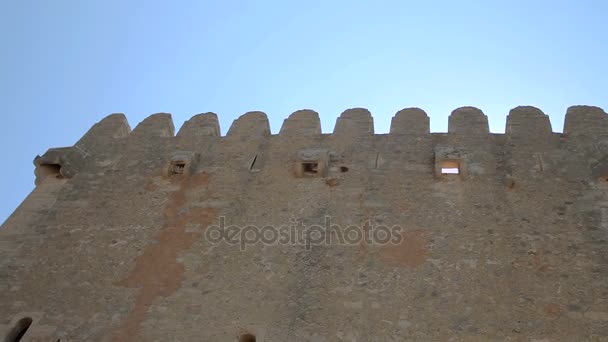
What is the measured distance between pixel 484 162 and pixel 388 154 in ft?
3.94

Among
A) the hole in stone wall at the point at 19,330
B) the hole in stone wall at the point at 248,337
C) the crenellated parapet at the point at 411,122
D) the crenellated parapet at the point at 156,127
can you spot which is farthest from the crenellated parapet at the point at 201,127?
the hole in stone wall at the point at 248,337

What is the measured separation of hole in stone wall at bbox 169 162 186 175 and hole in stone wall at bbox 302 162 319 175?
5.44ft

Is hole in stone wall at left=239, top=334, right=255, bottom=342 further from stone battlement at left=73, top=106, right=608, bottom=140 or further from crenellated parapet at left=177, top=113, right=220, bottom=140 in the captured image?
crenellated parapet at left=177, top=113, right=220, bottom=140

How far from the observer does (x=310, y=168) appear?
789cm

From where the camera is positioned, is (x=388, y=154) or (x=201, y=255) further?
(x=388, y=154)

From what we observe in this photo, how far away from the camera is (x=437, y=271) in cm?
643

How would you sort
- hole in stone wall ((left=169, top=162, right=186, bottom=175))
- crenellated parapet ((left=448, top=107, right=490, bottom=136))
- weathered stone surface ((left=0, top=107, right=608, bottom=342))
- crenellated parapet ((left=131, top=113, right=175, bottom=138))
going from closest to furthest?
1. weathered stone surface ((left=0, top=107, right=608, bottom=342))
2. crenellated parapet ((left=448, top=107, right=490, bottom=136))
3. hole in stone wall ((left=169, top=162, right=186, bottom=175))
4. crenellated parapet ((left=131, top=113, right=175, bottom=138))

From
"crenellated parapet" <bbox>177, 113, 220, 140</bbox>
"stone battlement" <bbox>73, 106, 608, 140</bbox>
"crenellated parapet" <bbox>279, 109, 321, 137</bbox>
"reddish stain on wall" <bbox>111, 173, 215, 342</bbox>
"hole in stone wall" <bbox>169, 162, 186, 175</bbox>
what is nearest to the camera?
"reddish stain on wall" <bbox>111, 173, 215, 342</bbox>

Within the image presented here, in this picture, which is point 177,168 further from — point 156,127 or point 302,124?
point 302,124

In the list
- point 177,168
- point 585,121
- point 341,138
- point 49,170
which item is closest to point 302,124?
point 341,138

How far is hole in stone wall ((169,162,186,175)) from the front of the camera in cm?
823

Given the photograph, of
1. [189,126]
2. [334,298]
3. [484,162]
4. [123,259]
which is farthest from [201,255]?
[484,162]

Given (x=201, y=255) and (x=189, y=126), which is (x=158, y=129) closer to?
(x=189, y=126)


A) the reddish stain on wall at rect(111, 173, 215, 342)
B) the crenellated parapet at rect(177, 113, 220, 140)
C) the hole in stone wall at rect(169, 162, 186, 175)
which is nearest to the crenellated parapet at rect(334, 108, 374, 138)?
the crenellated parapet at rect(177, 113, 220, 140)
